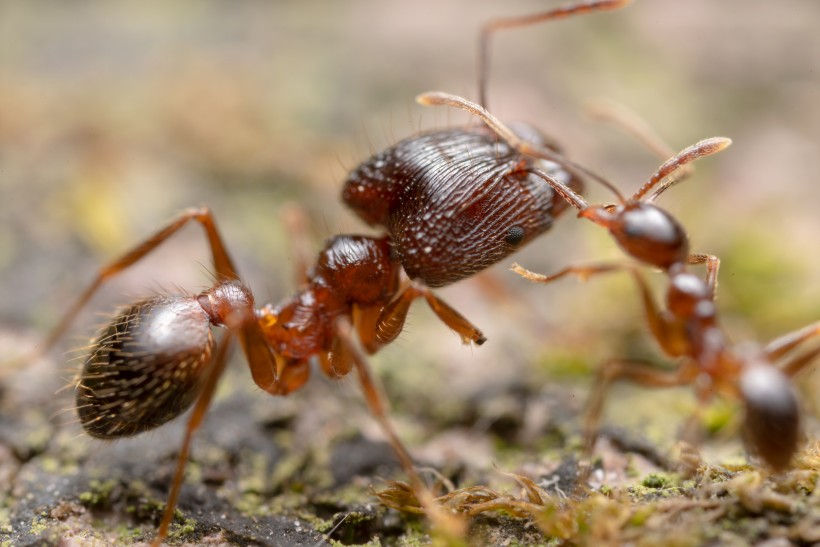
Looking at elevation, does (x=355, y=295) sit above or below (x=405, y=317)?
above

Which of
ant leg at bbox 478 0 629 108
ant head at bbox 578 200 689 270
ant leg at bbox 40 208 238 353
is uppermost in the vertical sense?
ant leg at bbox 478 0 629 108

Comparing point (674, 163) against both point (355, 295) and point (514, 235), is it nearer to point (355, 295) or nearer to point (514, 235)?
point (514, 235)

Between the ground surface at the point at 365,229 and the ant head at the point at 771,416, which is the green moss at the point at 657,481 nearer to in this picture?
the ground surface at the point at 365,229

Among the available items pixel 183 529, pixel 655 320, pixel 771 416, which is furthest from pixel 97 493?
pixel 771 416

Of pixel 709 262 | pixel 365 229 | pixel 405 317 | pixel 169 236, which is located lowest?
pixel 405 317

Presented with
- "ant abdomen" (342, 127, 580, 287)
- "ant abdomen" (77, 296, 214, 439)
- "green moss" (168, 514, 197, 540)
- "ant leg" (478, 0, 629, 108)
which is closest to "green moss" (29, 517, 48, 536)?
"ant abdomen" (77, 296, 214, 439)

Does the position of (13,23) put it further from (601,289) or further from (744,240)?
(744,240)

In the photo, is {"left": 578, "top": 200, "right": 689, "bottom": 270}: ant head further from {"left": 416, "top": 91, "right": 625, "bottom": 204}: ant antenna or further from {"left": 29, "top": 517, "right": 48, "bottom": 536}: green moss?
{"left": 29, "top": 517, "right": 48, "bottom": 536}: green moss
